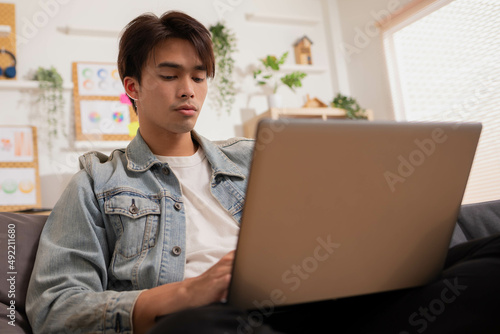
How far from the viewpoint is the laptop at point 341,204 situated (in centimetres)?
61

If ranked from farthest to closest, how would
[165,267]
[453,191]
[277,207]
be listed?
[165,267]
[453,191]
[277,207]

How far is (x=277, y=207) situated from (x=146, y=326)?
38 centimetres

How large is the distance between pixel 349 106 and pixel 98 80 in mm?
1818

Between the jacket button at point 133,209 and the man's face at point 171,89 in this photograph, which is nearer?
the jacket button at point 133,209

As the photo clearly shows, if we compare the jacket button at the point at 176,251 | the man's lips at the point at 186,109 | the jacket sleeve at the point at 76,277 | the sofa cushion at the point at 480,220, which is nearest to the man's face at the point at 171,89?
the man's lips at the point at 186,109

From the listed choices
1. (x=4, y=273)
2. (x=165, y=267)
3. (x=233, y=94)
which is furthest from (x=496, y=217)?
(x=233, y=94)

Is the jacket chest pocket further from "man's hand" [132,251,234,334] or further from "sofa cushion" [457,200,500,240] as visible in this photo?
"sofa cushion" [457,200,500,240]

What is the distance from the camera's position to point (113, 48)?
3.34 meters

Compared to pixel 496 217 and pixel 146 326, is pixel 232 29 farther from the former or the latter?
pixel 146 326

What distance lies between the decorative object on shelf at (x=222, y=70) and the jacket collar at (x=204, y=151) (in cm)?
221

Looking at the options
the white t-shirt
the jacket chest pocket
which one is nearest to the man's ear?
the white t-shirt

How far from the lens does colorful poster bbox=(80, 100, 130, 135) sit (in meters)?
3.19

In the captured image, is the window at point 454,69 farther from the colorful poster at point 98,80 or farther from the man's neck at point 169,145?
the man's neck at point 169,145

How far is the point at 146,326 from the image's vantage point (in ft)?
2.73
